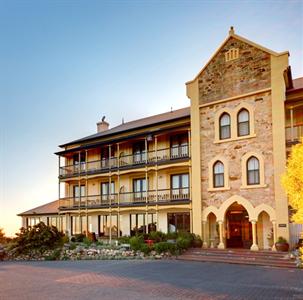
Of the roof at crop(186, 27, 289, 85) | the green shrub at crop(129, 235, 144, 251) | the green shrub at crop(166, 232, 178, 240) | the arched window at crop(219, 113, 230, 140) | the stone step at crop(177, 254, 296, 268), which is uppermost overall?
the roof at crop(186, 27, 289, 85)

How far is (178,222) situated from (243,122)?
9.07 meters

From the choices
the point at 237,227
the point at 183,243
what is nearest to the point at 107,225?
the point at 183,243

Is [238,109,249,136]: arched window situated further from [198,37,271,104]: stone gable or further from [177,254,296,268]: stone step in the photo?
[177,254,296,268]: stone step

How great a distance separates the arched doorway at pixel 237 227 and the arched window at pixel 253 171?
218 centimetres

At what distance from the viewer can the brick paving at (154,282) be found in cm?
1246

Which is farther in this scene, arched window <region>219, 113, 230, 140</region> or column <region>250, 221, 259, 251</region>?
arched window <region>219, 113, 230, 140</region>

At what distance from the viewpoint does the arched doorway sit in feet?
79.0

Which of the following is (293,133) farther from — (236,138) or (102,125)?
(102,125)

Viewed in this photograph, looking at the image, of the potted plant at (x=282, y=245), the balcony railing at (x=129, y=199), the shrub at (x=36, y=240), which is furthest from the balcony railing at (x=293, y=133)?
the shrub at (x=36, y=240)

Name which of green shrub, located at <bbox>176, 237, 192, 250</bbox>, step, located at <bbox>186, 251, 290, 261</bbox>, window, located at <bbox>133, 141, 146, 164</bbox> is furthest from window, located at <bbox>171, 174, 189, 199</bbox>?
step, located at <bbox>186, 251, 290, 261</bbox>

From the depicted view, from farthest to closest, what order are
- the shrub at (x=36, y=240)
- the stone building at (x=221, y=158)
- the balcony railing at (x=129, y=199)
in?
the balcony railing at (x=129, y=199)
the shrub at (x=36, y=240)
the stone building at (x=221, y=158)

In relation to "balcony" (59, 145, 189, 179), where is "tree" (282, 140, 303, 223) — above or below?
below

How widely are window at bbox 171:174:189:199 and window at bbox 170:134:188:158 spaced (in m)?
Result: 1.71

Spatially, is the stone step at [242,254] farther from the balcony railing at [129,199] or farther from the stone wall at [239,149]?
the balcony railing at [129,199]
